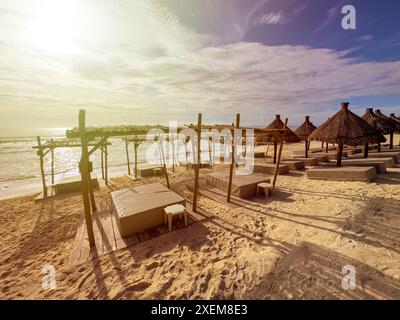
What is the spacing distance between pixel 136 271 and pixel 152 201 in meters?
2.72

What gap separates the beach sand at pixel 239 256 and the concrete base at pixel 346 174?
161 centimetres

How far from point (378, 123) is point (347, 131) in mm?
8134

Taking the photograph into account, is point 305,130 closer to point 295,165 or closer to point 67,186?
point 295,165

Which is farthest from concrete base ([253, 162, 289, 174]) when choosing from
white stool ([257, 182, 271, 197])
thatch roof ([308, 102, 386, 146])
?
white stool ([257, 182, 271, 197])

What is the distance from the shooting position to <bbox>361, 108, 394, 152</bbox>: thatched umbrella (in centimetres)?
1573

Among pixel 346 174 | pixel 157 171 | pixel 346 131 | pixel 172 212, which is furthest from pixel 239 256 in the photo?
pixel 157 171

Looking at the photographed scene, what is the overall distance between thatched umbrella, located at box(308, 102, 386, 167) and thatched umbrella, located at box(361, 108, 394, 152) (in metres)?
4.92

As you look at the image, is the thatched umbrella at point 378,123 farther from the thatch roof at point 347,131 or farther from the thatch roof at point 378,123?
the thatch roof at point 347,131

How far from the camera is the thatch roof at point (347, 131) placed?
437 inches

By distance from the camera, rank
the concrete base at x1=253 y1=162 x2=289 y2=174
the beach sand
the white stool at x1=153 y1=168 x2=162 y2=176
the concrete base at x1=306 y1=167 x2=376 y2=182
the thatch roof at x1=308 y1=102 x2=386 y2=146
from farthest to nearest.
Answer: the white stool at x1=153 y1=168 x2=162 y2=176 < the concrete base at x1=253 y1=162 x2=289 y2=174 < the thatch roof at x1=308 y1=102 x2=386 y2=146 < the concrete base at x1=306 y1=167 x2=376 y2=182 < the beach sand

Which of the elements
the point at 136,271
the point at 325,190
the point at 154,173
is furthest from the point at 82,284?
the point at 154,173

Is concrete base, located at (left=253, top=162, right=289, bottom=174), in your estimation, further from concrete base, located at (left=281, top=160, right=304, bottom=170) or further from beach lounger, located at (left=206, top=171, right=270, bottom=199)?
beach lounger, located at (left=206, top=171, right=270, bottom=199)

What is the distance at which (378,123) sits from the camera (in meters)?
16.0
